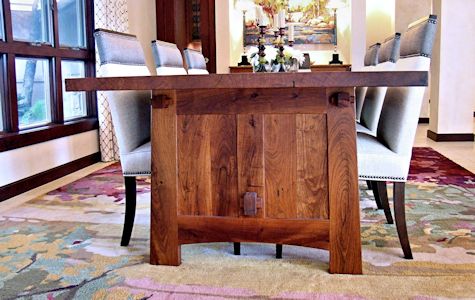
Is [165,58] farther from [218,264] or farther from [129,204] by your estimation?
[218,264]

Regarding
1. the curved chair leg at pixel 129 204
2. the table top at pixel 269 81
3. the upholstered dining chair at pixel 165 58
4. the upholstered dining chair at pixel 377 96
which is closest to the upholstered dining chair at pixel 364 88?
the upholstered dining chair at pixel 377 96

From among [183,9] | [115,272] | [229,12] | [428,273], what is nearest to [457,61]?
[229,12]

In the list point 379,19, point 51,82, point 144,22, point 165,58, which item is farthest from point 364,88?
point 379,19

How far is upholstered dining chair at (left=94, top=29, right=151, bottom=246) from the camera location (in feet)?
7.98

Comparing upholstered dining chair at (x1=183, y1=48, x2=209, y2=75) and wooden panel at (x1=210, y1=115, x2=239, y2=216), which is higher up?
upholstered dining chair at (x1=183, y1=48, x2=209, y2=75)

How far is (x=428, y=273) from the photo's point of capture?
2.14 metres

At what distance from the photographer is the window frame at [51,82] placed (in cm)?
380

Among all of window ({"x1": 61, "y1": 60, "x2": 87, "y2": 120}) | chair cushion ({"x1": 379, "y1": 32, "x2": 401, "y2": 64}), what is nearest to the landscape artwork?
window ({"x1": 61, "y1": 60, "x2": 87, "y2": 120})

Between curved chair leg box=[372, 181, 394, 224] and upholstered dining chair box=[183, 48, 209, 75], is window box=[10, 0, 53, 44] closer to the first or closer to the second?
upholstered dining chair box=[183, 48, 209, 75]

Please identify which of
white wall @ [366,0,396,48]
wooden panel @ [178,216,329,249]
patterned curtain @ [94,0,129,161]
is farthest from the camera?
white wall @ [366,0,396,48]

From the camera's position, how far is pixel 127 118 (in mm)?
2488

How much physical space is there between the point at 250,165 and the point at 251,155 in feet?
0.14

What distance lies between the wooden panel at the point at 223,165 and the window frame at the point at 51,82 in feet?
6.96

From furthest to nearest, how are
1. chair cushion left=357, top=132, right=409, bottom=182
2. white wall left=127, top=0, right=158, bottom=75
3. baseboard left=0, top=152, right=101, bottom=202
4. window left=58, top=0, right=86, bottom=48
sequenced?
white wall left=127, top=0, right=158, bottom=75 < window left=58, top=0, right=86, bottom=48 < baseboard left=0, top=152, right=101, bottom=202 < chair cushion left=357, top=132, right=409, bottom=182
